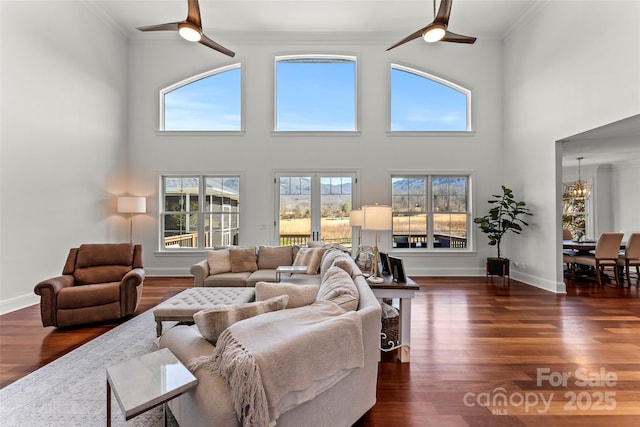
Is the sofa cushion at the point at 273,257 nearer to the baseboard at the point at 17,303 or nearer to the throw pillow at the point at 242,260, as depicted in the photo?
the throw pillow at the point at 242,260

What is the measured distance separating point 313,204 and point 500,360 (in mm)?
4469

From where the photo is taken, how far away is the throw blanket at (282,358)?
123 centimetres

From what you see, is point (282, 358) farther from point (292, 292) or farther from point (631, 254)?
point (631, 254)

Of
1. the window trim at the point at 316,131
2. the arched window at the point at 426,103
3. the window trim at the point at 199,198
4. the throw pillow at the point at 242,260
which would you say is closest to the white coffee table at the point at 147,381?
the throw pillow at the point at 242,260

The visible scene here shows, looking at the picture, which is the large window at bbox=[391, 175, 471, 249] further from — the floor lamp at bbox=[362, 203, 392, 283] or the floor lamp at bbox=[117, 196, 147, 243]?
the floor lamp at bbox=[117, 196, 147, 243]

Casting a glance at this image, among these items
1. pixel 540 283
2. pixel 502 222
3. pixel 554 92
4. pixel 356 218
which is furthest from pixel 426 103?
pixel 540 283

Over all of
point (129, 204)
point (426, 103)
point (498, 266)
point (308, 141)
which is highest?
point (426, 103)

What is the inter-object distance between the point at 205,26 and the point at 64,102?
299 centimetres

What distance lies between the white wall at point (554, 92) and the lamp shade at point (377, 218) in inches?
147

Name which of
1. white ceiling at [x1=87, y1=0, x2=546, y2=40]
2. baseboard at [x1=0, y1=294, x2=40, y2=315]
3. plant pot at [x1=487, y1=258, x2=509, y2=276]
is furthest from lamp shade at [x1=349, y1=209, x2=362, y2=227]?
baseboard at [x1=0, y1=294, x2=40, y2=315]

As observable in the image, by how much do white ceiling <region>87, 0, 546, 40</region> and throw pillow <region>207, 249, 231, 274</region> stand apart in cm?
453

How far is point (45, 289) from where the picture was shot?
330 centimetres

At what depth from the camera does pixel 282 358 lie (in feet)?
4.36

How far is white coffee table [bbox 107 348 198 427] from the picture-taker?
1.23 meters
